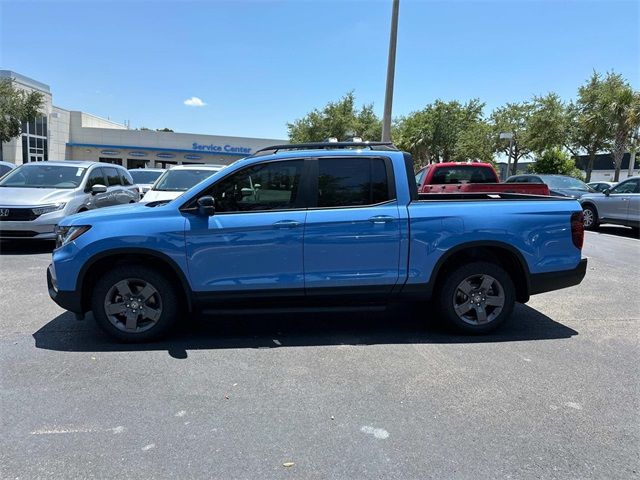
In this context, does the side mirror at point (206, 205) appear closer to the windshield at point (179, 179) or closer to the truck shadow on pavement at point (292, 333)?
the truck shadow on pavement at point (292, 333)

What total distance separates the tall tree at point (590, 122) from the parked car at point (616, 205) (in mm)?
21330

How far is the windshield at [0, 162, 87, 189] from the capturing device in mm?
9570

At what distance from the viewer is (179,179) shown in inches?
402

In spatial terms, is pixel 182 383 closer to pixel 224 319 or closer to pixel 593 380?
pixel 224 319

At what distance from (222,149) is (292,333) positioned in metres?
46.4

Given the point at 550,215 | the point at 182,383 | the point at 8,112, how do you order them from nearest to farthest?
the point at 182,383 → the point at 550,215 → the point at 8,112

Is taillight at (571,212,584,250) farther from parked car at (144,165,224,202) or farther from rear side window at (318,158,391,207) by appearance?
parked car at (144,165,224,202)

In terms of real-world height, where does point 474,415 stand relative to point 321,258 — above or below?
below

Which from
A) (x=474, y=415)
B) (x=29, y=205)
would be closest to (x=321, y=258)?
(x=474, y=415)

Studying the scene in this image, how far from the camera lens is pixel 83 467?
270 cm

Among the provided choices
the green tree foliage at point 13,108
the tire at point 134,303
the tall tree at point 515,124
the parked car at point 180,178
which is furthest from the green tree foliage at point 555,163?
the tire at point 134,303

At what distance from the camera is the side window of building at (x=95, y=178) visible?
9.94m

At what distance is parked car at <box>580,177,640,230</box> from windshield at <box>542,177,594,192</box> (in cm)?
166

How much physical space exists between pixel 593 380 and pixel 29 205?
906 centimetres
